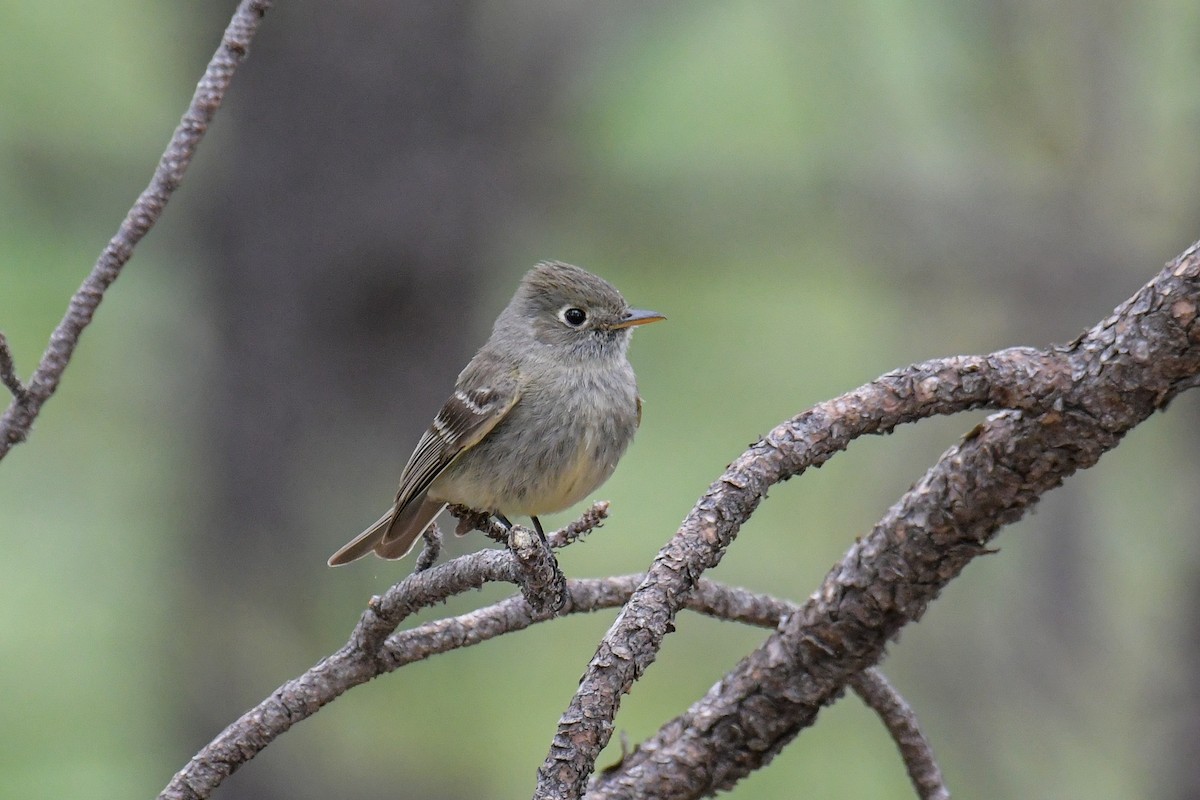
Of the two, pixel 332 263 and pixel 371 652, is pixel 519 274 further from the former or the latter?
pixel 371 652

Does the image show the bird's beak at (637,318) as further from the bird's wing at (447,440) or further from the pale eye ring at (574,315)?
the bird's wing at (447,440)

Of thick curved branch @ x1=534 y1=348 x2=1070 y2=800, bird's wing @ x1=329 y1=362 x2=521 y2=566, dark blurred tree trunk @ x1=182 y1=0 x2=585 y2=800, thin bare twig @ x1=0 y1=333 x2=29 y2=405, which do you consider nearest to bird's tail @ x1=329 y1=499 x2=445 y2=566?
bird's wing @ x1=329 y1=362 x2=521 y2=566

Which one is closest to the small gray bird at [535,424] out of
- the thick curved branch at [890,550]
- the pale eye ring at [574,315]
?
the pale eye ring at [574,315]

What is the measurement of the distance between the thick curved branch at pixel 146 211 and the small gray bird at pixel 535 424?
1.51 m

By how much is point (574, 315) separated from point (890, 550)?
1882 mm

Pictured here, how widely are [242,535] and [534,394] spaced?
2.17 m

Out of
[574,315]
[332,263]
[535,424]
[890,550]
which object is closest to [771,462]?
[890,550]

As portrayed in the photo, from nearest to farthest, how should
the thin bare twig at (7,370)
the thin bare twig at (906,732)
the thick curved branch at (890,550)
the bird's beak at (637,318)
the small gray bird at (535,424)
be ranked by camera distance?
1. the thick curved branch at (890,550)
2. the thin bare twig at (7,370)
3. the thin bare twig at (906,732)
4. the small gray bird at (535,424)
5. the bird's beak at (637,318)

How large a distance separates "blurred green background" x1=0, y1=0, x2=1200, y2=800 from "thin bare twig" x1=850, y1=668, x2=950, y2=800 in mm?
2040

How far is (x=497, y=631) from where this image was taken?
2.62 meters

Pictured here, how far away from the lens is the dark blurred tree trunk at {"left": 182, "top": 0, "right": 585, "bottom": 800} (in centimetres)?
547

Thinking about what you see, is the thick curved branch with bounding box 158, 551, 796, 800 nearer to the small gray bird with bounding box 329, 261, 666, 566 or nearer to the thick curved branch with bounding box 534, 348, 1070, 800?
the thick curved branch with bounding box 534, 348, 1070, 800

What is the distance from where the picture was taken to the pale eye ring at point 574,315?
4.23 m

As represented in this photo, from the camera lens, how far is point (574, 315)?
4.24 m
